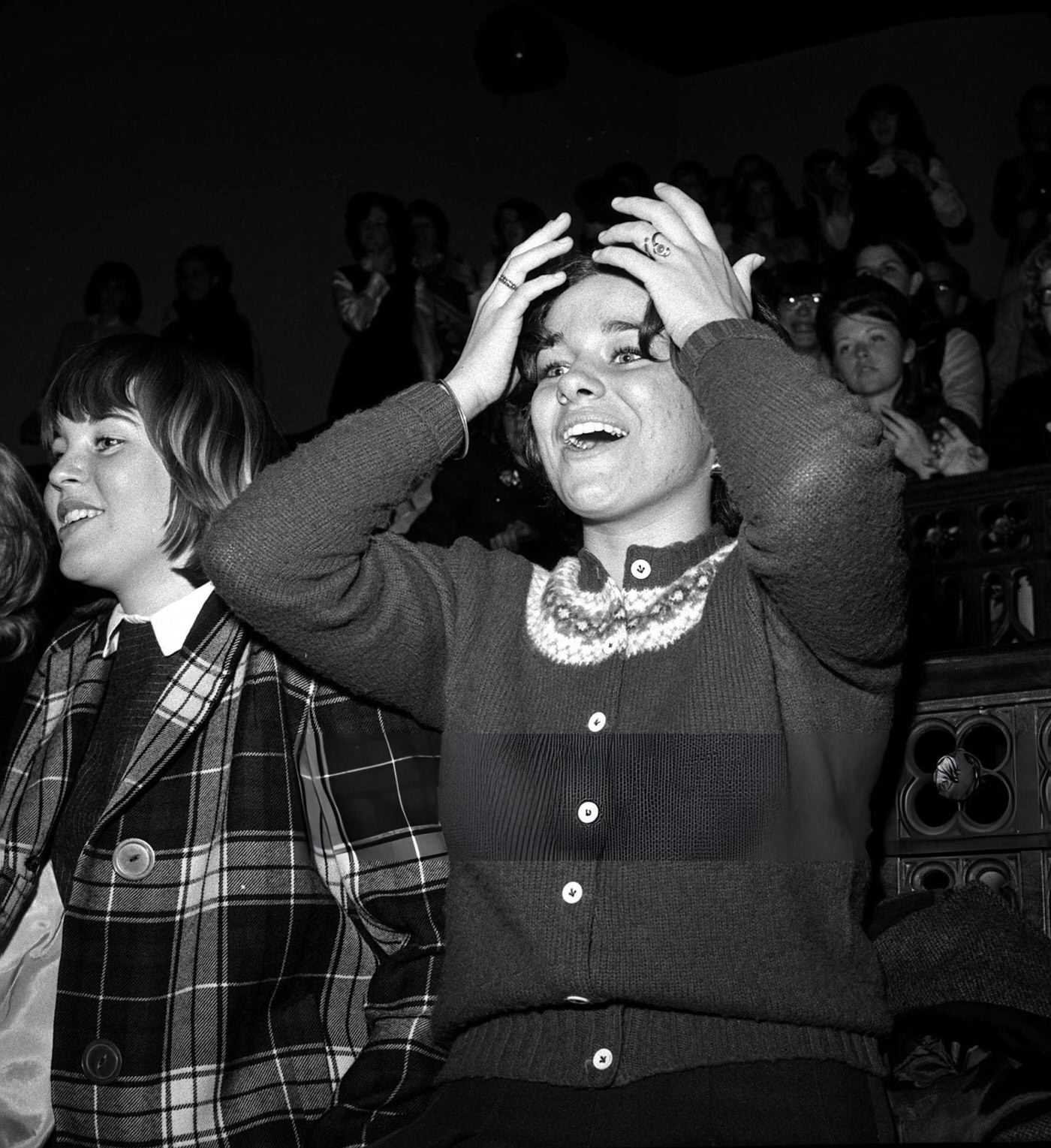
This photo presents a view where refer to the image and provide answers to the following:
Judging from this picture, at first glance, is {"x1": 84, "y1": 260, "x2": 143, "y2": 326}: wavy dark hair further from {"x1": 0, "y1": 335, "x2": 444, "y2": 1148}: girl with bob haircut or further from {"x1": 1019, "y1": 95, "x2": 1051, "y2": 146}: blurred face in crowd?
{"x1": 0, "y1": 335, "x2": 444, "y2": 1148}: girl with bob haircut

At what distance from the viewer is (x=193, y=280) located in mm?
7164

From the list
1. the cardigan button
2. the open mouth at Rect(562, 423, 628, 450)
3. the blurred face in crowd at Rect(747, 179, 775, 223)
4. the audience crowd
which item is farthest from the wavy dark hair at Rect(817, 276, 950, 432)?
the blurred face in crowd at Rect(747, 179, 775, 223)

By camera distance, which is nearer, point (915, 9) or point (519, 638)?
point (519, 638)

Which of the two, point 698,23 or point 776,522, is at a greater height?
point 698,23

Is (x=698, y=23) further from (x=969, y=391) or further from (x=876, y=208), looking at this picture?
(x=969, y=391)

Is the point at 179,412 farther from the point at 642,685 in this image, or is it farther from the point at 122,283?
the point at 122,283

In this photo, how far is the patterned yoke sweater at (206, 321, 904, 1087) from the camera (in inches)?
52.3

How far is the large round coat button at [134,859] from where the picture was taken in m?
1.70

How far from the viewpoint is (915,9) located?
7945mm

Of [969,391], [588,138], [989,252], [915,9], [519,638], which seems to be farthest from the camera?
[588,138]

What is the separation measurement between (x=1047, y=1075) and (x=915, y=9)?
296 inches

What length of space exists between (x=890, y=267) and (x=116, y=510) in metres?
3.81

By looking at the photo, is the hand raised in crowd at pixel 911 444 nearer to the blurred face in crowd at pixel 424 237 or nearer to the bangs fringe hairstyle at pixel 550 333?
the bangs fringe hairstyle at pixel 550 333

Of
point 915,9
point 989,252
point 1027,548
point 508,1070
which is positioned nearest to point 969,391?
point 1027,548
